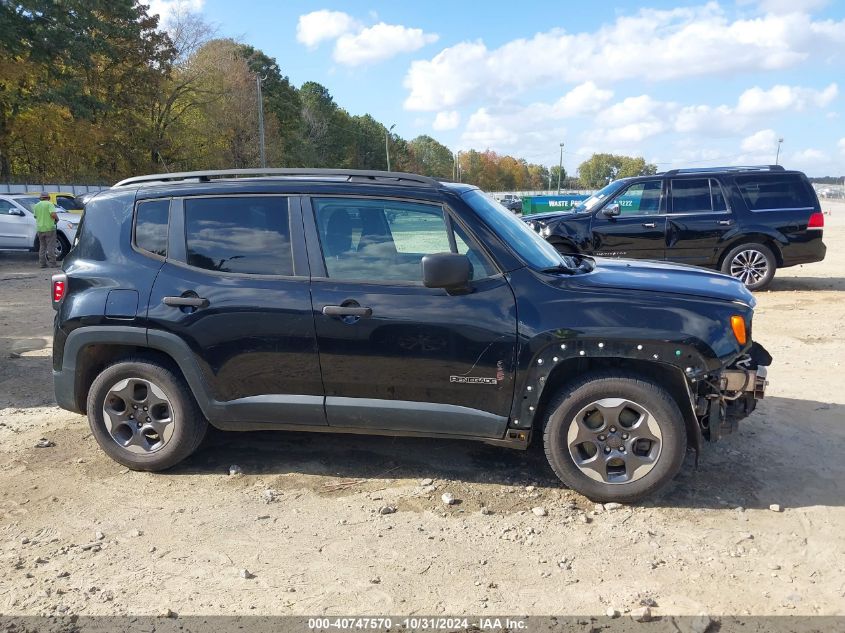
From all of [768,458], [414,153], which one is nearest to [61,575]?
[768,458]

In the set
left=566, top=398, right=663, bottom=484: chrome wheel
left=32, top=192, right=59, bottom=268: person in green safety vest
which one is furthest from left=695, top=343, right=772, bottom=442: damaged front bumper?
left=32, top=192, right=59, bottom=268: person in green safety vest

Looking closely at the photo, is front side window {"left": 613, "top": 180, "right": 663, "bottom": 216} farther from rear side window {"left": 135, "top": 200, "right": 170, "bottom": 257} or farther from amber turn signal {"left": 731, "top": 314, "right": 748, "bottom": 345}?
rear side window {"left": 135, "top": 200, "right": 170, "bottom": 257}

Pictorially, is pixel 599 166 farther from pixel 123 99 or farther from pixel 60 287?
pixel 60 287

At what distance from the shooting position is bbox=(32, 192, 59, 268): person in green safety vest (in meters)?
15.1

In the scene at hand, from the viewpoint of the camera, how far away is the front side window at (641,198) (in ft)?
35.2

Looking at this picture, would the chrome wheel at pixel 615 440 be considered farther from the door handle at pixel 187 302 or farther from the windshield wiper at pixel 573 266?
the door handle at pixel 187 302

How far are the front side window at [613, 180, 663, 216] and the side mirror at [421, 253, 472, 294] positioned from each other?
7.77 meters

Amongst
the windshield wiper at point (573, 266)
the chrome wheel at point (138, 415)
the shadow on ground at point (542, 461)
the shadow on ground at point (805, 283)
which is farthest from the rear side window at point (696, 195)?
the chrome wheel at point (138, 415)

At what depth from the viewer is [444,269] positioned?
3697mm

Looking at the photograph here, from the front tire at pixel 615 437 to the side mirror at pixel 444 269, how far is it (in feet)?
3.04

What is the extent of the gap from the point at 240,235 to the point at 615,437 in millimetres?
2600

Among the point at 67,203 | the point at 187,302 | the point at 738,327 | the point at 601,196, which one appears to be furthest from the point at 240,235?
the point at 67,203

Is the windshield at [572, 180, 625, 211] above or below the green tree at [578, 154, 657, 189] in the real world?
below

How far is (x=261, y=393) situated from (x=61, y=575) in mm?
1416
